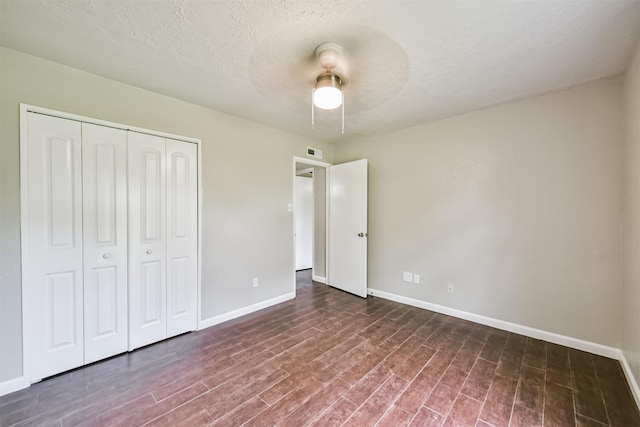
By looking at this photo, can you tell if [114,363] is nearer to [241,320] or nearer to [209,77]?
[241,320]

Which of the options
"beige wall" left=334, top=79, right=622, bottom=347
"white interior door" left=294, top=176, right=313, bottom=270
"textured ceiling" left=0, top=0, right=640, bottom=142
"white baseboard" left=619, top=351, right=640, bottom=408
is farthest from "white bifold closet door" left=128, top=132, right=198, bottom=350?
"white baseboard" left=619, top=351, right=640, bottom=408

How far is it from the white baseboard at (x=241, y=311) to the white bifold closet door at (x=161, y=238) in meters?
0.14

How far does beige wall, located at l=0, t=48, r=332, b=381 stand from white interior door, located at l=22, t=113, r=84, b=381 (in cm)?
7

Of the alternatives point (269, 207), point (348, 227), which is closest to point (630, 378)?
point (348, 227)

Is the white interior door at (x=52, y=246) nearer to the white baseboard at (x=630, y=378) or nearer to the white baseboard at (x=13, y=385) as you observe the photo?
the white baseboard at (x=13, y=385)

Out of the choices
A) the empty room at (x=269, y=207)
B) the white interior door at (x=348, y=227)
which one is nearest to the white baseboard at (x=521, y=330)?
the empty room at (x=269, y=207)

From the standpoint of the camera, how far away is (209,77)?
2.12m

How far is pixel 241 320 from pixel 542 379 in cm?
283

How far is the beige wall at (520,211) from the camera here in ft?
7.18

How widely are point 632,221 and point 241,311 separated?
146 inches

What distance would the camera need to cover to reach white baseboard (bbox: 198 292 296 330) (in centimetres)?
275

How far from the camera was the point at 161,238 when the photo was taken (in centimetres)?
245

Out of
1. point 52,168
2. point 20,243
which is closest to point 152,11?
point 52,168

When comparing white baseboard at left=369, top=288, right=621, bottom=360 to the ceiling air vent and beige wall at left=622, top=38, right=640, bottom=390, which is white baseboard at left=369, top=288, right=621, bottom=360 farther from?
the ceiling air vent
